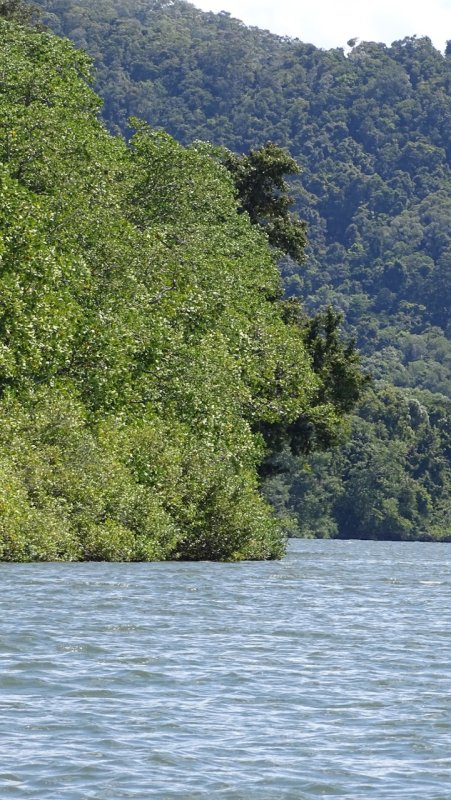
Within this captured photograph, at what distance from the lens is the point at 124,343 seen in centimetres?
4728

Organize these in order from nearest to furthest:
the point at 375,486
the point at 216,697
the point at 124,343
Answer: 1. the point at 216,697
2. the point at 124,343
3. the point at 375,486

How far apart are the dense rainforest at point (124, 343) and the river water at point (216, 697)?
37.0 feet

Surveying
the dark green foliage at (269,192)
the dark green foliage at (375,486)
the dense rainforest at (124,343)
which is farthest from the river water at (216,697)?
the dark green foliage at (375,486)

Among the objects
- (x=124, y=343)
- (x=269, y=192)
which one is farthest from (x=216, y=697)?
(x=269, y=192)

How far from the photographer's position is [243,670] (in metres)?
20.8

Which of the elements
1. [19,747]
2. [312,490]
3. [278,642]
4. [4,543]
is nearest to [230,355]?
[4,543]

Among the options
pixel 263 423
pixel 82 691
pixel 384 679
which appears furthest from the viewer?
pixel 263 423

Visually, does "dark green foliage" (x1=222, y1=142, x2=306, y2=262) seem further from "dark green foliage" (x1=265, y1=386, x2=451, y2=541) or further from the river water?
"dark green foliage" (x1=265, y1=386, x2=451, y2=541)

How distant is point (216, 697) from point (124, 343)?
2931 cm

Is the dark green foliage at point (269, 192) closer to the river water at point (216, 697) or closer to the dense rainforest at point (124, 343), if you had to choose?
the dense rainforest at point (124, 343)

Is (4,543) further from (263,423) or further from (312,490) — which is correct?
(312,490)

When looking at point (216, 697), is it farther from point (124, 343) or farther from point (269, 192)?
point (269, 192)

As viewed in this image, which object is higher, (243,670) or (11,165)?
(11,165)

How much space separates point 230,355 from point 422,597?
22151 millimetres
